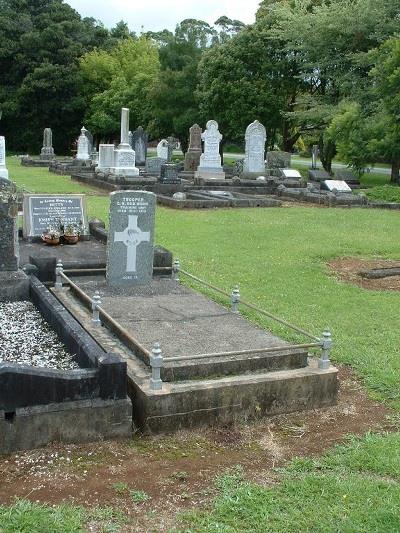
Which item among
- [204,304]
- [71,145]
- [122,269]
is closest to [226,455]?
[204,304]

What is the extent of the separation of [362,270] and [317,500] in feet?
26.8

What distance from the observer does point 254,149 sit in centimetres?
2995

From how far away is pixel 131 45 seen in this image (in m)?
57.6

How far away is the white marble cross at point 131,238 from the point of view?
8711mm

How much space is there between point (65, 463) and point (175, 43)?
45.9m

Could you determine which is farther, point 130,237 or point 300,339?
point 130,237

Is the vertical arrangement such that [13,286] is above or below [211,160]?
below

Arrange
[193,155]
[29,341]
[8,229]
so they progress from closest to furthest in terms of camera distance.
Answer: [29,341]
[8,229]
[193,155]

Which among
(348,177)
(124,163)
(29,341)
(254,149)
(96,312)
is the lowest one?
(29,341)

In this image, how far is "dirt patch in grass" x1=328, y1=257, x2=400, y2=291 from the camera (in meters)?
11.1

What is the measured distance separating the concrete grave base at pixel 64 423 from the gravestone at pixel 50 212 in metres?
7.74

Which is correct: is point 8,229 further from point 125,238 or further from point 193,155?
point 193,155

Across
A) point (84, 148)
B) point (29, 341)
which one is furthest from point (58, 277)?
point (84, 148)

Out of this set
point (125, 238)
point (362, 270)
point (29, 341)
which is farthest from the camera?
point (362, 270)
